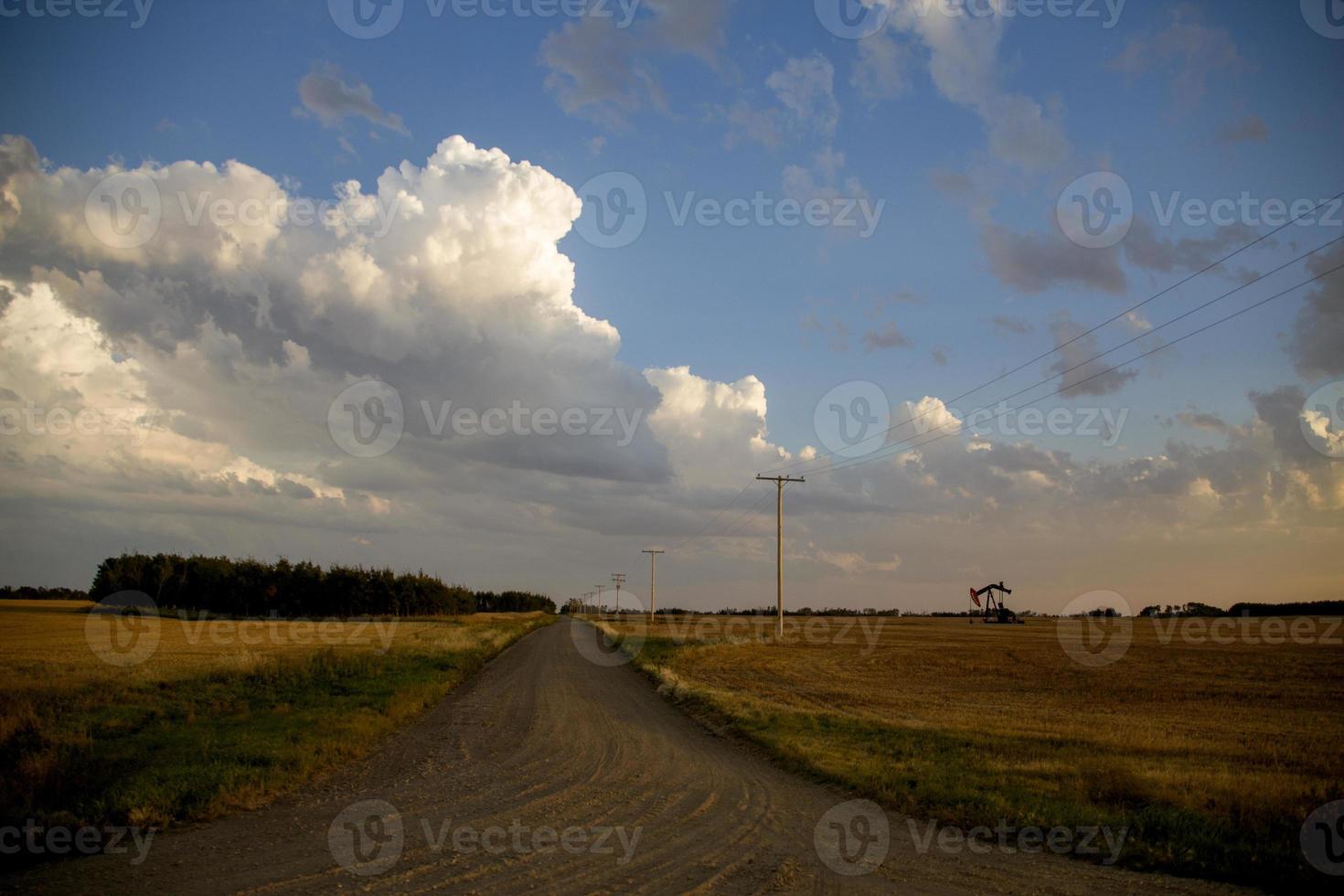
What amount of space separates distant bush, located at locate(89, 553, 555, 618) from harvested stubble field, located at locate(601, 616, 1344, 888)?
87501 mm

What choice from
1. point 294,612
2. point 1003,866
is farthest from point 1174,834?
point 294,612

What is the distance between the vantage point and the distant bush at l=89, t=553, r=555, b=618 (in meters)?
108

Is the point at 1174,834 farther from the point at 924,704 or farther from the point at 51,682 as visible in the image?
the point at 51,682

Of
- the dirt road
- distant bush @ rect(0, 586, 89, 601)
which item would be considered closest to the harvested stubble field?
the dirt road

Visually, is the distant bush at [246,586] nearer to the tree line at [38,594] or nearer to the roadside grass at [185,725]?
the tree line at [38,594]

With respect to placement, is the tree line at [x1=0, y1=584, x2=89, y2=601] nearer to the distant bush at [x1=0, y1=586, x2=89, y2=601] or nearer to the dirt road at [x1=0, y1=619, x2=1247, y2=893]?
the distant bush at [x1=0, y1=586, x2=89, y2=601]

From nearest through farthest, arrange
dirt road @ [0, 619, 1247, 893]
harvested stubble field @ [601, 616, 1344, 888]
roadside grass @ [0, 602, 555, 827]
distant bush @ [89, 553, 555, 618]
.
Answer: dirt road @ [0, 619, 1247, 893]
harvested stubble field @ [601, 616, 1344, 888]
roadside grass @ [0, 602, 555, 827]
distant bush @ [89, 553, 555, 618]

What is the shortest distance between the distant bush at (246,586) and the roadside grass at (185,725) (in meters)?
82.5

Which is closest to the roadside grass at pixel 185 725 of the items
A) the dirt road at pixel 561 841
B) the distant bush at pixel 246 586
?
the dirt road at pixel 561 841

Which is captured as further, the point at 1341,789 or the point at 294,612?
the point at 294,612

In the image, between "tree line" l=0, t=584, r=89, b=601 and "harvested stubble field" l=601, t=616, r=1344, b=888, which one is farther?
"tree line" l=0, t=584, r=89, b=601

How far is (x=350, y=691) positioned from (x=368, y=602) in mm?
103482

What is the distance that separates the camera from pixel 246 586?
108 meters

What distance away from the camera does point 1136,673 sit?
119 ft
